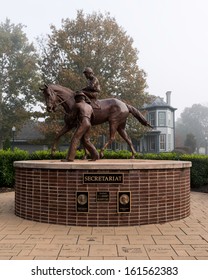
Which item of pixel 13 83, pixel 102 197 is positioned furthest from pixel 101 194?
pixel 13 83

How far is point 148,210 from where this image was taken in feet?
22.5

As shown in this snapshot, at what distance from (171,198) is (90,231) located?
2067mm

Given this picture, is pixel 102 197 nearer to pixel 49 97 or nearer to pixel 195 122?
pixel 49 97

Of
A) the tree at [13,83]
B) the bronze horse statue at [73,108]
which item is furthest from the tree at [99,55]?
the bronze horse statue at [73,108]

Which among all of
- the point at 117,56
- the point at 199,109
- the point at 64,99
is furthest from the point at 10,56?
the point at 199,109

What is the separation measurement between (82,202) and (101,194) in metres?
0.42

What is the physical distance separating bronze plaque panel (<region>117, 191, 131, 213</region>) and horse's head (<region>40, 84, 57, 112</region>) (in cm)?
300

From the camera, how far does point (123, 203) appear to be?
6.66 meters

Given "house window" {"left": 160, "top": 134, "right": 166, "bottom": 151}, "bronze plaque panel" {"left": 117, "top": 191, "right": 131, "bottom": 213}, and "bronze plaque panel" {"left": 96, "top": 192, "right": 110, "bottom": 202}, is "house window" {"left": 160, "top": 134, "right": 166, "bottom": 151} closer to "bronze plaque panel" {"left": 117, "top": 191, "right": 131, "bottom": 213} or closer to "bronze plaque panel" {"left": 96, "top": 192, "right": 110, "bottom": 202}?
"bronze plaque panel" {"left": 117, "top": 191, "right": 131, "bottom": 213}

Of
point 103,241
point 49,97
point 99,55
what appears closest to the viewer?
point 103,241

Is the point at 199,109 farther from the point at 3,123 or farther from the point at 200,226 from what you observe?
the point at 200,226

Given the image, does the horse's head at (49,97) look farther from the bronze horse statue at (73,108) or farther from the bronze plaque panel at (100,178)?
the bronze plaque panel at (100,178)

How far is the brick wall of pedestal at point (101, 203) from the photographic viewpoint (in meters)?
6.64

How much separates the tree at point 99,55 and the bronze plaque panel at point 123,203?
18.2 metres
